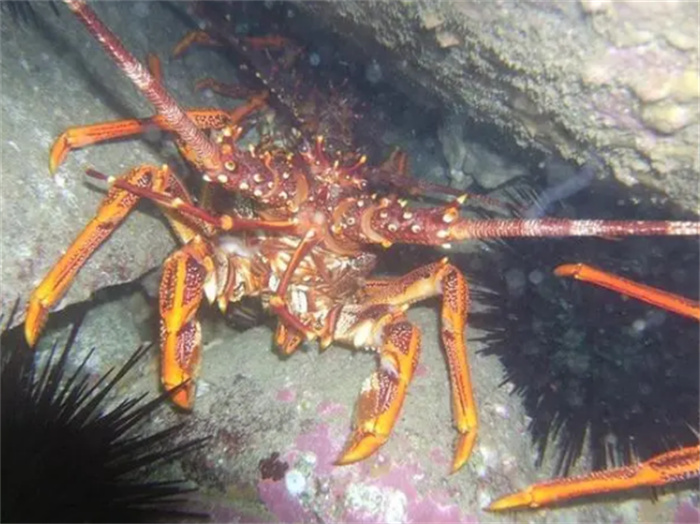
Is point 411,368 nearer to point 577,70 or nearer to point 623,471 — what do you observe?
point 623,471

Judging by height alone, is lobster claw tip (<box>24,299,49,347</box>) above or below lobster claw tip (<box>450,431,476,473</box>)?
above

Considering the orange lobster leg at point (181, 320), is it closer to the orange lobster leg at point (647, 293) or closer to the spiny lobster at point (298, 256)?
the spiny lobster at point (298, 256)

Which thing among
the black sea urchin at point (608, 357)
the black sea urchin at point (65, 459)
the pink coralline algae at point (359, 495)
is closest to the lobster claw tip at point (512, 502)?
the pink coralline algae at point (359, 495)

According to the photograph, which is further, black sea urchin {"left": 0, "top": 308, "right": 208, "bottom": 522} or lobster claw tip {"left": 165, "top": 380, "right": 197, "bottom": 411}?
lobster claw tip {"left": 165, "top": 380, "right": 197, "bottom": 411}

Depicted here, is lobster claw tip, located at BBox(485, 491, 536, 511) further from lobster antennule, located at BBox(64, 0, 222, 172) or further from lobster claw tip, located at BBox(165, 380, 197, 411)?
lobster antennule, located at BBox(64, 0, 222, 172)

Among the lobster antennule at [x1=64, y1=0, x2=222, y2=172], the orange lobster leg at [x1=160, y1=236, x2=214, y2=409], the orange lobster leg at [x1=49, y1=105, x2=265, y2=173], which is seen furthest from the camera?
the orange lobster leg at [x1=49, y1=105, x2=265, y2=173]

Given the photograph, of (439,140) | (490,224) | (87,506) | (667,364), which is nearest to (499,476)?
(667,364)

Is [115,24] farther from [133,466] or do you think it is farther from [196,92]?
[133,466]

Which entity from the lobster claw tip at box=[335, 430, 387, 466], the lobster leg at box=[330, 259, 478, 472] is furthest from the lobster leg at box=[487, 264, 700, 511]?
the lobster claw tip at box=[335, 430, 387, 466]
